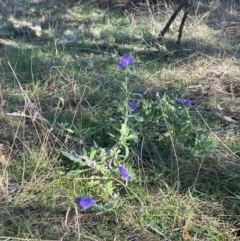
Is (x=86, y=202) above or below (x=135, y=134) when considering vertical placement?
below

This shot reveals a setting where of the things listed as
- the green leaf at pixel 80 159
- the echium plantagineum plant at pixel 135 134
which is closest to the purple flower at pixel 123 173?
the echium plantagineum plant at pixel 135 134

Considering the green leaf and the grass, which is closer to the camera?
the grass

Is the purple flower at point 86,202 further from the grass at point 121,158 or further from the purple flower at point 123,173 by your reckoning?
the purple flower at point 123,173

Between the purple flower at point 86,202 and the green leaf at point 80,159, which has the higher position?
the green leaf at point 80,159

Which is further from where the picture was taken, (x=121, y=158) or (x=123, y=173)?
(x=121, y=158)

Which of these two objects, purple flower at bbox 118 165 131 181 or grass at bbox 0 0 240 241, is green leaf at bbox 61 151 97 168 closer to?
grass at bbox 0 0 240 241

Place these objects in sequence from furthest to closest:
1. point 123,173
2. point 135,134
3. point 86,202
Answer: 1. point 135,134
2. point 123,173
3. point 86,202

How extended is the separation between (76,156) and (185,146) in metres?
0.64

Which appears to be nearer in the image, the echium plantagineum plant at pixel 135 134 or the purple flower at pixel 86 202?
the purple flower at pixel 86 202

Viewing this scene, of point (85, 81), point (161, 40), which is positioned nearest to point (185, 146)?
point (85, 81)

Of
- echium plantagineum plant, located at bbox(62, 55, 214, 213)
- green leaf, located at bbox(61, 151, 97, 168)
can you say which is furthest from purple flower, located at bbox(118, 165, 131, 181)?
green leaf, located at bbox(61, 151, 97, 168)

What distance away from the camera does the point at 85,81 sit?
399cm

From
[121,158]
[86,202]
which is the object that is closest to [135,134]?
[121,158]

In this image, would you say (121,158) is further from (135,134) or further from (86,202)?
(86,202)
